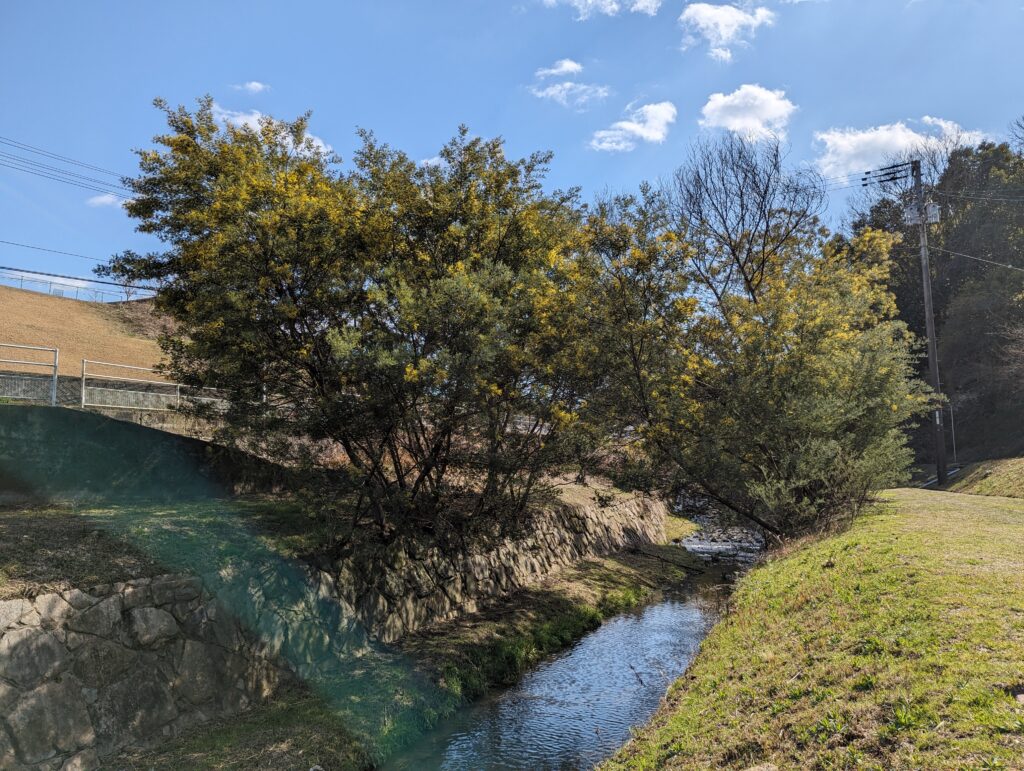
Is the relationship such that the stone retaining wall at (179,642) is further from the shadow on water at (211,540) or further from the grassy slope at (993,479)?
the grassy slope at (993,479)

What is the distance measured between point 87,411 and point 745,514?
47.4ft

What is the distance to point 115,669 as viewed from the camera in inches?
301

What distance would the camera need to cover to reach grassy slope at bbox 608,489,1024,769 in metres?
4.58

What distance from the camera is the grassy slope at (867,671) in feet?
15.0

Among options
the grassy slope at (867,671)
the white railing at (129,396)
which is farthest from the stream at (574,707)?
the white railing at (129,396)

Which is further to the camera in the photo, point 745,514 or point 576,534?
point 576,534

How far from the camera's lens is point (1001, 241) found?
34312 millimetres

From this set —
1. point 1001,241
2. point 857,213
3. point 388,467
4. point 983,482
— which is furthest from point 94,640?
point 857,213

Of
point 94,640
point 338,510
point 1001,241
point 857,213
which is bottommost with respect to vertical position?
point 94,640

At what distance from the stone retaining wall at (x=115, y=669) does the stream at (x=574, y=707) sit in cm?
250

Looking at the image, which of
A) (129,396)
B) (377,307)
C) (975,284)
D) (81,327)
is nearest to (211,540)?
(377,307)

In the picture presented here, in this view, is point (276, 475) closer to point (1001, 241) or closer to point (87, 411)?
point (87, 411)

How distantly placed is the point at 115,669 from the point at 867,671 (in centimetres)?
800

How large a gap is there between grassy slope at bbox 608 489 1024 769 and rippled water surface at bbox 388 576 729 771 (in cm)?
138
